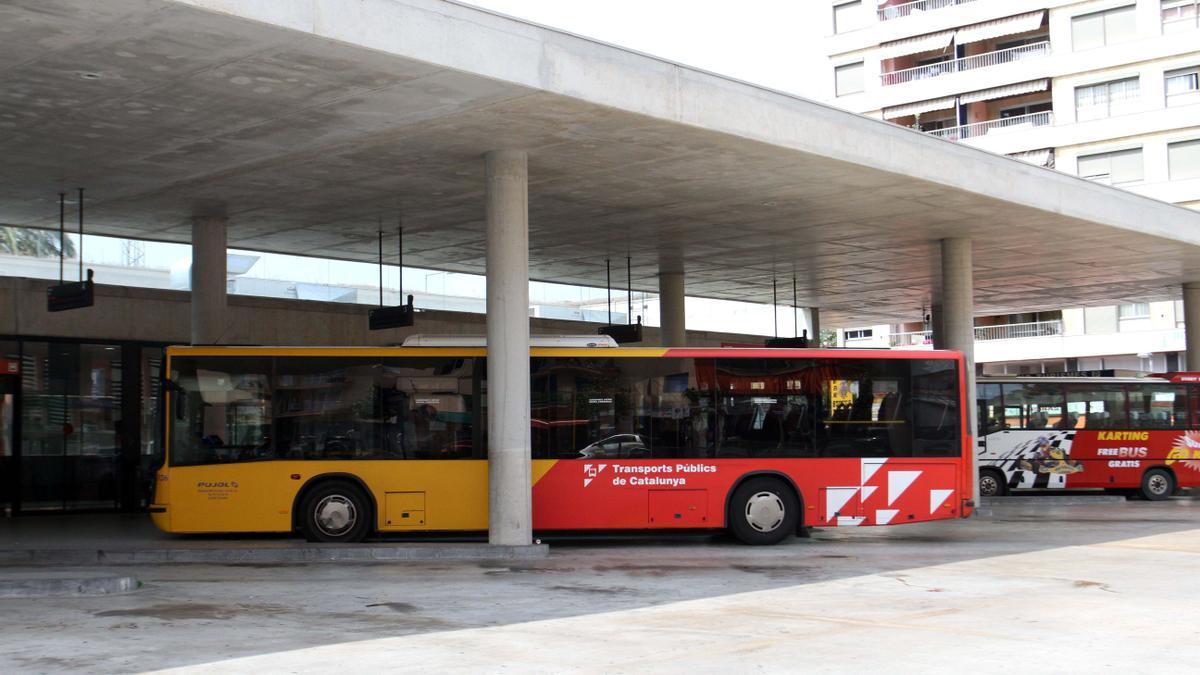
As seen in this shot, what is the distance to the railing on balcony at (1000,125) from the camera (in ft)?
183

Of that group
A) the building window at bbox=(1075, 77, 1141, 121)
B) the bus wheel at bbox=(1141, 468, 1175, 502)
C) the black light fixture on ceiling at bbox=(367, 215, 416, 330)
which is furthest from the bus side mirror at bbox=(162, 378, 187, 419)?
the building window at bbox=(1075, 77, 1141, 121)

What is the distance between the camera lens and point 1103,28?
2110 inches

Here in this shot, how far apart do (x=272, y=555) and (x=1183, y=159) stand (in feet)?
149

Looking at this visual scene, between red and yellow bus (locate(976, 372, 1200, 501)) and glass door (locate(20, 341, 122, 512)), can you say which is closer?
glass door (locate(20, 341, 122, 512))

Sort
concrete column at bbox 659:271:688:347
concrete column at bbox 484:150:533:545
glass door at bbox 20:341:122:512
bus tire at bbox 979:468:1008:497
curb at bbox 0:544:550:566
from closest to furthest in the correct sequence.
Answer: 1. curb at bbox 0:544:550:566
2. concrete column at bbox 484:150:533:545
3. glass door at bbox 20:341:122:512
4. bus tire at bbox 979:468:1008:497
5. concrete column at bbox 659:271:688:347

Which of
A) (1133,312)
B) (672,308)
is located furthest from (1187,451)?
(1133,312)

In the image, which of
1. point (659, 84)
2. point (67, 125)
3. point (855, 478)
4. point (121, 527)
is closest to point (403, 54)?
point (659, 84)

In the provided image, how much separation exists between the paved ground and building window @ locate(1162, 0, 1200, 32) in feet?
135

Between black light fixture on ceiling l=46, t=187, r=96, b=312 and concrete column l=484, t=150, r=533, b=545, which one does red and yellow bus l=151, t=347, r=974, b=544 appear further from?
black light fixture on ceiling l=46, t=187, r=96, b=312

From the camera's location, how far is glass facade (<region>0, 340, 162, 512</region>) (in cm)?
1941

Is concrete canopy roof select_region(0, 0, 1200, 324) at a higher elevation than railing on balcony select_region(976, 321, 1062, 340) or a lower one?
lower

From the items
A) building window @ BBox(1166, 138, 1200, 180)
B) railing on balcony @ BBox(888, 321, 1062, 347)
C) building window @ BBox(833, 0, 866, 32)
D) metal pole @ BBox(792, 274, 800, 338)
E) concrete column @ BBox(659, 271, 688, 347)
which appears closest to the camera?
concrete column @ BBox(659, 271, 688, 347)

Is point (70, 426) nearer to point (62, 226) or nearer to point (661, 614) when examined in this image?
point (62, 226)

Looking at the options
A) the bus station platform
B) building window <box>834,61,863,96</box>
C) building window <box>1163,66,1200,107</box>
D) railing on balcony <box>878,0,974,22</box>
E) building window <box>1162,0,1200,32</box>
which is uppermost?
railing on balcony <box>878,0,974,22</box>
